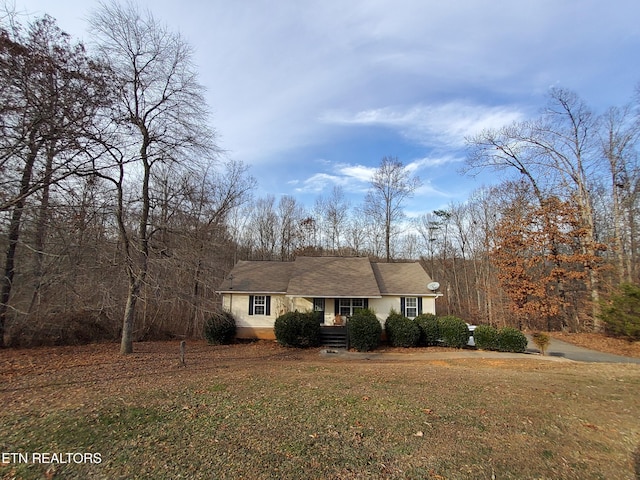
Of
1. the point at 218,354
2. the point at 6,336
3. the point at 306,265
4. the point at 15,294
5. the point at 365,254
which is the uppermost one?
the point at 365,254

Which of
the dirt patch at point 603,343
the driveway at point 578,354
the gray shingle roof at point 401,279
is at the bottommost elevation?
the driveway at point 578,354

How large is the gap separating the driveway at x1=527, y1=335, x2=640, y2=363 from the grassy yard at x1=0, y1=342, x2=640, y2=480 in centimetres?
507

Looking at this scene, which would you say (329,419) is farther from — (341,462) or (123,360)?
(123,360)

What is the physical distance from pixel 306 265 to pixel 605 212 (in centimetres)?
2251

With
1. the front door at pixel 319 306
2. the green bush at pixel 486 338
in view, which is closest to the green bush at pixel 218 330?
the front door at pixel 319 306

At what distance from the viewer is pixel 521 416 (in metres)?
5.42

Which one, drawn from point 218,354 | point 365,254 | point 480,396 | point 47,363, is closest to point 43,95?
point 47,363

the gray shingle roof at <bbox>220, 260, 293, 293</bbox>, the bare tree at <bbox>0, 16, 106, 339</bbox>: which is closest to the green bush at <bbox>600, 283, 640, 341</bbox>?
the gray shingle roof at <bbox>220, 260, 293, 293</bbox>

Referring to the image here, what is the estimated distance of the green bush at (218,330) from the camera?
16.0 meters

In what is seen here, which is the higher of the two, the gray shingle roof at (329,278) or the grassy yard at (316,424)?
the gray shingle roof at (329,278)

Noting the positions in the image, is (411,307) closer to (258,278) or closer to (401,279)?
(401,279)

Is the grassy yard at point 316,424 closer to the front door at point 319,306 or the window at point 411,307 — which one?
the front door at point 319,306

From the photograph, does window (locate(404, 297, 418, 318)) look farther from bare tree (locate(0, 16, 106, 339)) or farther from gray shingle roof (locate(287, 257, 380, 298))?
bare tree (locate(0, 16, 106, 339))

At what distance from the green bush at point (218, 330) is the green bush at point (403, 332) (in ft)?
26.9
